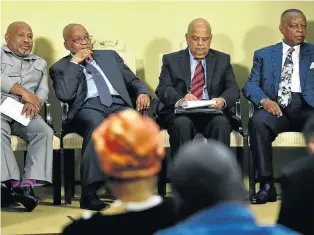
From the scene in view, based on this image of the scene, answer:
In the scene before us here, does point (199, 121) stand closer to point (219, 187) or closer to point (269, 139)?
point (269, 139)

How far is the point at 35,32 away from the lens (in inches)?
221

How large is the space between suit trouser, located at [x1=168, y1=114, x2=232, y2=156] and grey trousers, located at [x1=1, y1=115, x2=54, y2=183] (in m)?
0.82

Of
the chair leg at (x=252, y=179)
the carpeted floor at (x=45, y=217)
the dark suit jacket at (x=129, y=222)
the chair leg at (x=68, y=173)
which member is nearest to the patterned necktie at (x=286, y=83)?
the chair leg at (x=252, y=179)

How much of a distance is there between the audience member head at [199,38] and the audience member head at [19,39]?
1178 millimetres

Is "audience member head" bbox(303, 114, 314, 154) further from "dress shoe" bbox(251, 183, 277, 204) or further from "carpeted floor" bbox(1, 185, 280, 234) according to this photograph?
"dress shoe" bbox(251, 183, 277, 204)

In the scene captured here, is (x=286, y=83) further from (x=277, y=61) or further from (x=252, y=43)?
(x=252, y=43)

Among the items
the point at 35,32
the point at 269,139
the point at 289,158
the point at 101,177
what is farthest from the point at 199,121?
the point at 35,32

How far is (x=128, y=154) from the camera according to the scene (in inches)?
65.0

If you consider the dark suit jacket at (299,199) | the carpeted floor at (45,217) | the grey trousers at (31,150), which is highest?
the dark suit jacket at (299,199)

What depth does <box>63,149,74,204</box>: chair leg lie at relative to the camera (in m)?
4.92

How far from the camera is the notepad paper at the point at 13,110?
15.5ft

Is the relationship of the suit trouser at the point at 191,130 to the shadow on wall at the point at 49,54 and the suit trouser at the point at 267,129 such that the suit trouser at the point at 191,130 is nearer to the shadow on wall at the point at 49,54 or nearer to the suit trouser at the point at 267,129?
the suit trouser at the point at 267,129

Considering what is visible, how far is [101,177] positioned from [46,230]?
72 centimetres

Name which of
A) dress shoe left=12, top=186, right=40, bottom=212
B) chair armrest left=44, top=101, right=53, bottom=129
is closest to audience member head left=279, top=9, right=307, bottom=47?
chair armrest left=44, top=101, right=53, bottom=129
